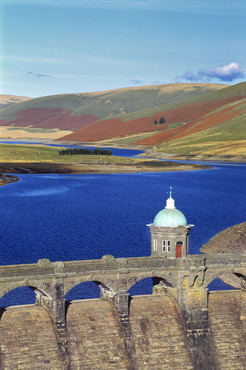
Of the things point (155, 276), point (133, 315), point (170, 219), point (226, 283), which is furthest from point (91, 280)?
point (226, 283)

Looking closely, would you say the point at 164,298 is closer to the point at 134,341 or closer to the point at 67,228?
the point at 134,341

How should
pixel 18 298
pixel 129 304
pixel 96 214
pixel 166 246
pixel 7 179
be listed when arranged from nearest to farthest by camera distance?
pixel 129 304 → pixel 166 246 → pixel 18 298 → pixel 96 214 → pixel 7 179

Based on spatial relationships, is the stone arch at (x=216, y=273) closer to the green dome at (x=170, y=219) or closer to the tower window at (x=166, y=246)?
the tower window at (x=166, y=246)

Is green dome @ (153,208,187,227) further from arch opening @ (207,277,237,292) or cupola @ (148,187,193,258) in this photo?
arch opening @ (207,277,237,292)

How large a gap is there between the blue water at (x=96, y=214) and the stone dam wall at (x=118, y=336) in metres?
32.8

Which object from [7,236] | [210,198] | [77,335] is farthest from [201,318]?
[210,198]

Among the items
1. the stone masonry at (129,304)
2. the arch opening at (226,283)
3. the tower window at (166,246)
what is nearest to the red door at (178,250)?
the tower window at (166,246)

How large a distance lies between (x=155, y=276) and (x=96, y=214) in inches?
3080

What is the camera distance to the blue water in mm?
97188

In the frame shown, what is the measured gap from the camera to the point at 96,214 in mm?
133875

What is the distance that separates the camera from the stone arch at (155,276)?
180 ft

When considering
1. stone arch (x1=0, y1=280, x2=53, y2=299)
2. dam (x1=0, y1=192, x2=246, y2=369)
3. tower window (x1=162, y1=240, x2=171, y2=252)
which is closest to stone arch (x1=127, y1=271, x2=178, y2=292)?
dam (x1=0, y1=192, x2=246, y2=369)

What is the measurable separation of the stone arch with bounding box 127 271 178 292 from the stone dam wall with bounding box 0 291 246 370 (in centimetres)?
215

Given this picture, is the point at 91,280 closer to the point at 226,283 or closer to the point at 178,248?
the point at 178,248
